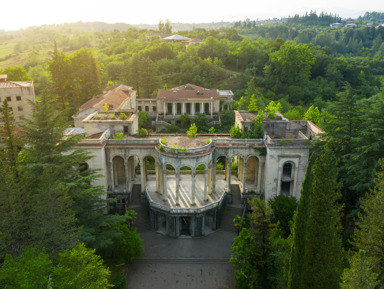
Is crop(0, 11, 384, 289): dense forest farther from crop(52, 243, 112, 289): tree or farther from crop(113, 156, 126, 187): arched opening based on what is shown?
crop(113, 156, 126, 187): arched opening

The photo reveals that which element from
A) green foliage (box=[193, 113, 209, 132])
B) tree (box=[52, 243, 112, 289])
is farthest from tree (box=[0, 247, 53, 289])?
green foliage (box=[193, 113, 209, 132])

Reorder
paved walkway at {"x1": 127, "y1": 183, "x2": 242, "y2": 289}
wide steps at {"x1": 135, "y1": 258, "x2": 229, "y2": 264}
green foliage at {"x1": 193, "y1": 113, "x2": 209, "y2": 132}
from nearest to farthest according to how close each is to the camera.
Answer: paved walkway at {"x1": 127, "y1": 183, "x2": 242, "y2": 289} → wide steps at {"x1": 135, "y1": 258, "x2": 229, "y2": 264} → green foliage at {"x1": 193, "y1": 113, "x2": 209, "y2": 132}

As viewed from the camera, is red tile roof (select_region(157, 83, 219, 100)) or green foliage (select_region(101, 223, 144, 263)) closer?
green foliage (select_region(101, 223, 144, 263))

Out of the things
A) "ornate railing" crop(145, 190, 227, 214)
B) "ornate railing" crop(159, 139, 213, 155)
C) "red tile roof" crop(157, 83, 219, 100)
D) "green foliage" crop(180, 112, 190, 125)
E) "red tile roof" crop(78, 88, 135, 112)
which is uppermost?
"red tile roof" crop(78, 88, 135, 112)

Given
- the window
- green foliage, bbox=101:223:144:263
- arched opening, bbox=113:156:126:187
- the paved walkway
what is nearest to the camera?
the paved walkway

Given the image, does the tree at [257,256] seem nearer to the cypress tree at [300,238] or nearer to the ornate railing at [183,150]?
the cypress tree at [300,238]

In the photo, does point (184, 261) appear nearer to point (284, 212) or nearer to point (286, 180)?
point (284, 212)
